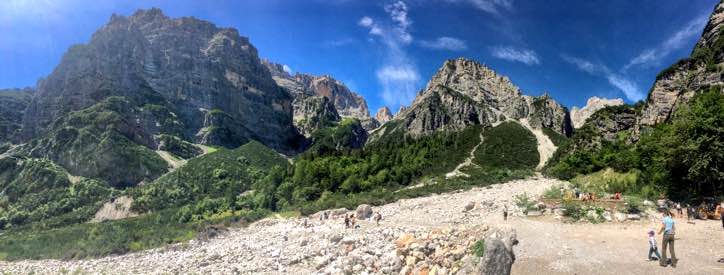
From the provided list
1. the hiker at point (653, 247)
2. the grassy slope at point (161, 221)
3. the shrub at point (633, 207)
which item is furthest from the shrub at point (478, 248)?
the grassy slope at point (161, 221)

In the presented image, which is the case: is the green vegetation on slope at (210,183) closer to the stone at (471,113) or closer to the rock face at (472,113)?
the stone at (471,113)

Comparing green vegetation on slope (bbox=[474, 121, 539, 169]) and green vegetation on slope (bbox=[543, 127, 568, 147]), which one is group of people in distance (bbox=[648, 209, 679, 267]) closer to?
green vegetation on slope (bbox=[474, 121, 539, 169])

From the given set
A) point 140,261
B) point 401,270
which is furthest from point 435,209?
point 140,261

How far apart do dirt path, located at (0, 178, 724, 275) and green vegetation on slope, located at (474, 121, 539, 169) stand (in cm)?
5735

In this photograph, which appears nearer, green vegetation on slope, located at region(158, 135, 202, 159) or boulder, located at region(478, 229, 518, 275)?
boulder, located at region(478, 229, 518, 275)

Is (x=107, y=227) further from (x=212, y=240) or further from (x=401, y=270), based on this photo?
(x=401, y=270)

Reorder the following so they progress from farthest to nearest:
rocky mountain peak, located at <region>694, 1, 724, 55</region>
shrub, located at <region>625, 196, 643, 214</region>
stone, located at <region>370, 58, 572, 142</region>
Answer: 1. stone, located at <region>370, 58, 572, 142</region>
2. rocky mountain peak, located at <region>694, 1, 724, 55</region>
3. shrub, located at <region>625, 196, 643, 214</region>

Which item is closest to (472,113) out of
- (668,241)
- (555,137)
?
(555,137)

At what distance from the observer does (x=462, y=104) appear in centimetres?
18038

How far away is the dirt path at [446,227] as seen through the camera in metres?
14.2

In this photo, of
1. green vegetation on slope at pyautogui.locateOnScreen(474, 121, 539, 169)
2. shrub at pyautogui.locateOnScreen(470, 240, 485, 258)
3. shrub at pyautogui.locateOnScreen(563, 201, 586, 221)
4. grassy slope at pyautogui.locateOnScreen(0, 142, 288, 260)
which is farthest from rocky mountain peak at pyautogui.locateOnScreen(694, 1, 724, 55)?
grassy slope at pyautogui.locateOnScreen(0, 142, 288, 260)

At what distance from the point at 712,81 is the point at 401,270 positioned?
46299 millimetres

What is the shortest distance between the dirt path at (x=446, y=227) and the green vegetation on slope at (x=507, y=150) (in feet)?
188

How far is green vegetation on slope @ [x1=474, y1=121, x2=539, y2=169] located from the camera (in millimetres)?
93375
